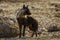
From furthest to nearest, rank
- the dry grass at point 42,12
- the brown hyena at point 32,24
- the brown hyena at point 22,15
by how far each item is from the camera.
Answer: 1. the dry grass at point 42,12
2. the brown hyena at point 32,24
3. the brown hyena at point 22,15

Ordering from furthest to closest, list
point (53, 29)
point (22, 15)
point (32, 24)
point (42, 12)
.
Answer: point (42, 12)
point (53, 29)
point (32, 24)
point (22, 15)

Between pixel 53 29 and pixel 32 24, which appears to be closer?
pixel 32 24

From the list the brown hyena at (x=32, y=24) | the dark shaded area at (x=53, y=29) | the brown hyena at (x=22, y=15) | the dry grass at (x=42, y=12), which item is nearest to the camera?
the brown hyena at (x=22, y=15)

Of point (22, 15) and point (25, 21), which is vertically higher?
point (22, 15)

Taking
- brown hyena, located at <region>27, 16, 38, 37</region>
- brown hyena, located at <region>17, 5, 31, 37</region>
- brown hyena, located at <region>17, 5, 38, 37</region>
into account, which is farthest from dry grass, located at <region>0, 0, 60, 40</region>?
brown hyena, located at <region>17, 5, 31, 37</region>

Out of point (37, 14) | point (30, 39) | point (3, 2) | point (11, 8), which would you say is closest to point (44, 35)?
point (30, 39)

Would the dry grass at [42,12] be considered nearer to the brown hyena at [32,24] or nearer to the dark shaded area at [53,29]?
the brown hyena at [32,24]

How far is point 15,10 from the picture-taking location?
13.7 meters

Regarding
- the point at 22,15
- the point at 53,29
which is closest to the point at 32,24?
the point at 22,15

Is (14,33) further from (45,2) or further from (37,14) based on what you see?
(45,2)

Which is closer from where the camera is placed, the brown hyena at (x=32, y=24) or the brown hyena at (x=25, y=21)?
the brown hyena at (x=25, y=21)

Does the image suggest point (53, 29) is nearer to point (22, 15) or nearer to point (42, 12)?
point (22, 15)

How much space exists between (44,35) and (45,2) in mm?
6325

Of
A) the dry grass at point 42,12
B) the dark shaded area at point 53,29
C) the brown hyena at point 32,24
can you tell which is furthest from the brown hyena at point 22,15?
the dark shaded area at point 53,29
